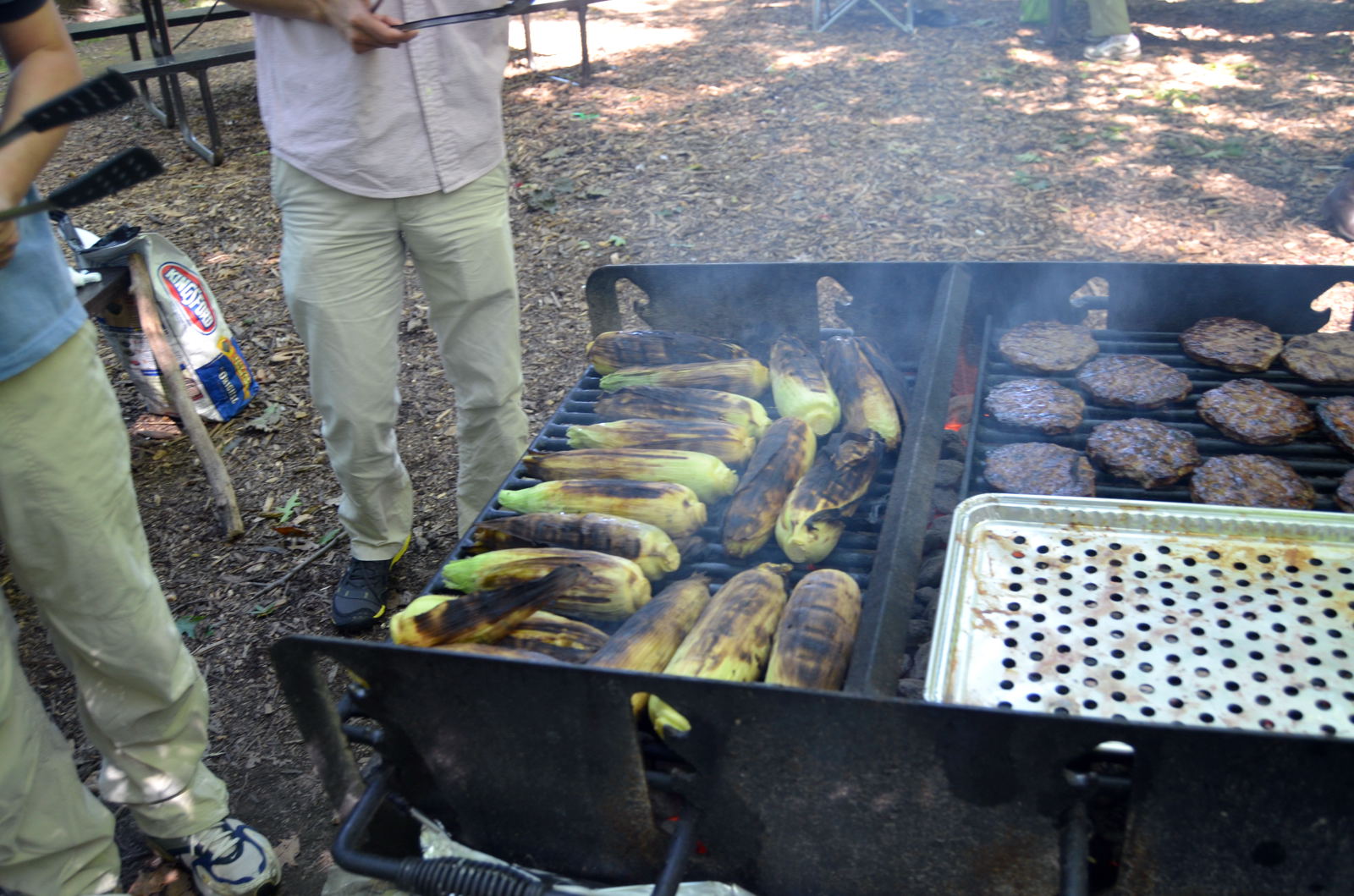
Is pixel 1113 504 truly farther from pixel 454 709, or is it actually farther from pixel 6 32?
pixel 6 32

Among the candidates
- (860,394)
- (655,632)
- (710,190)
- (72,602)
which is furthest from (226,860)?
(710,190)

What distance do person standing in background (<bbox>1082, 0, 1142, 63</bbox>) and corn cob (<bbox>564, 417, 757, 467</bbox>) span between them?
867 cm

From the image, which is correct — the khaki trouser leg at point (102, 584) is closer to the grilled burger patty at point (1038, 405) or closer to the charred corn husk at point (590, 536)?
the charred corn husk at point (590, 536)

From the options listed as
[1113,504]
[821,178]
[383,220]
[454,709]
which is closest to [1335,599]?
[1113,504]

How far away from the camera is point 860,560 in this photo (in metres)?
Answer: 2.19

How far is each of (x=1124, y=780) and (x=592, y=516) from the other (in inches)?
49.3

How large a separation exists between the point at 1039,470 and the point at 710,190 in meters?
5.53

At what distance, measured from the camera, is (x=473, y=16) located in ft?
8.19

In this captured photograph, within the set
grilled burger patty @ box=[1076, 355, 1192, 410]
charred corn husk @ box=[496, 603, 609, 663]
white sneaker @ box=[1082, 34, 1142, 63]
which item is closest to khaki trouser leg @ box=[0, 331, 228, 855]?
charred corn husk @ box=[496, 603, 609, 663]

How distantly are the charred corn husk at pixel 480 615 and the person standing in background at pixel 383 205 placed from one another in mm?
1547

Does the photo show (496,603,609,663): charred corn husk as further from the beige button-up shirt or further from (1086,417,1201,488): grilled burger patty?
the beige button-up shirt

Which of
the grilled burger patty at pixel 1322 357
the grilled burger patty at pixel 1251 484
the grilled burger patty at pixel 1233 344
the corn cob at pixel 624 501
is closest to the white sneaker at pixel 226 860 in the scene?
the corn cob at pixel 624 501

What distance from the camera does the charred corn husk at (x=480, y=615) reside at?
1.90 m

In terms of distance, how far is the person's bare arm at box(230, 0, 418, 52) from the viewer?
2.59 meters
